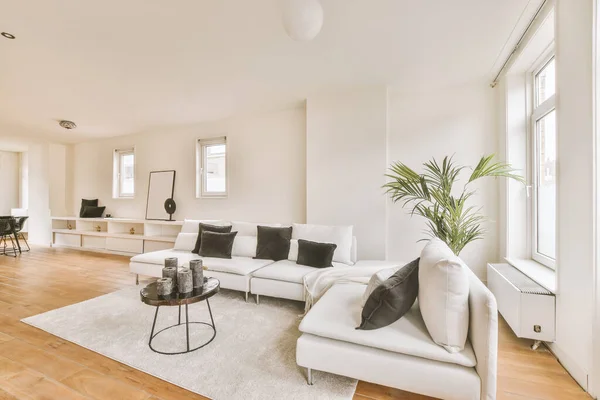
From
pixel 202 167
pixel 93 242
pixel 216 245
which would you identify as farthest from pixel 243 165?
pixel 93 242

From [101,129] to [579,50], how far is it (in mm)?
7287

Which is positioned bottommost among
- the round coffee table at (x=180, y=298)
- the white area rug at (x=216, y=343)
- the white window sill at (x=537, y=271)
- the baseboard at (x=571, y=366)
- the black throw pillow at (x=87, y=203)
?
the white area rug at (x=216, y=343)

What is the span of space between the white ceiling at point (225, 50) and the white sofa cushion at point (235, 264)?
7.76ft

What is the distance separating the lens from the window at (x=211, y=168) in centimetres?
512

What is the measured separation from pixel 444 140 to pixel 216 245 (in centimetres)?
344

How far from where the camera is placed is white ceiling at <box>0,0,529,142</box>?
86.7 inches

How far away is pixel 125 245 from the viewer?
5.72 meters

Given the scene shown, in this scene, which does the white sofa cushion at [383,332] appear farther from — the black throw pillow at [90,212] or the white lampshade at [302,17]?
the black throw pillow at [90,212]

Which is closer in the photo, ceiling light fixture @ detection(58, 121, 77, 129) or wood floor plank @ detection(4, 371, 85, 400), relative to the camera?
wood floor plank @ detection(4, 371, 85, 400)

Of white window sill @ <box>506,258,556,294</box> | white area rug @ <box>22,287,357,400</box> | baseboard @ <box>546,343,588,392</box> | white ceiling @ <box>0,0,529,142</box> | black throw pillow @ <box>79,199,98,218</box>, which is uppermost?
white ceiling @ <box>0,0,529,142</box>

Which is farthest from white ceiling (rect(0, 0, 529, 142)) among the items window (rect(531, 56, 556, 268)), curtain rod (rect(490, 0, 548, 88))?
window (rect(531, 56, 556, 268))

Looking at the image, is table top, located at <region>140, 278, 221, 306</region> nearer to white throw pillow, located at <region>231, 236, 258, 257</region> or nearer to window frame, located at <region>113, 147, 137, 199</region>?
white throw pillow, located at <region>231, 236, 258, 257</region>

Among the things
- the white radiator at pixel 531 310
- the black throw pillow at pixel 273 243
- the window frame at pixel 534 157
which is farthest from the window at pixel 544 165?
the black throw pillow at pixel 273 243

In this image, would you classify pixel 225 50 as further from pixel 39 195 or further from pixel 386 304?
pixel 39 195
